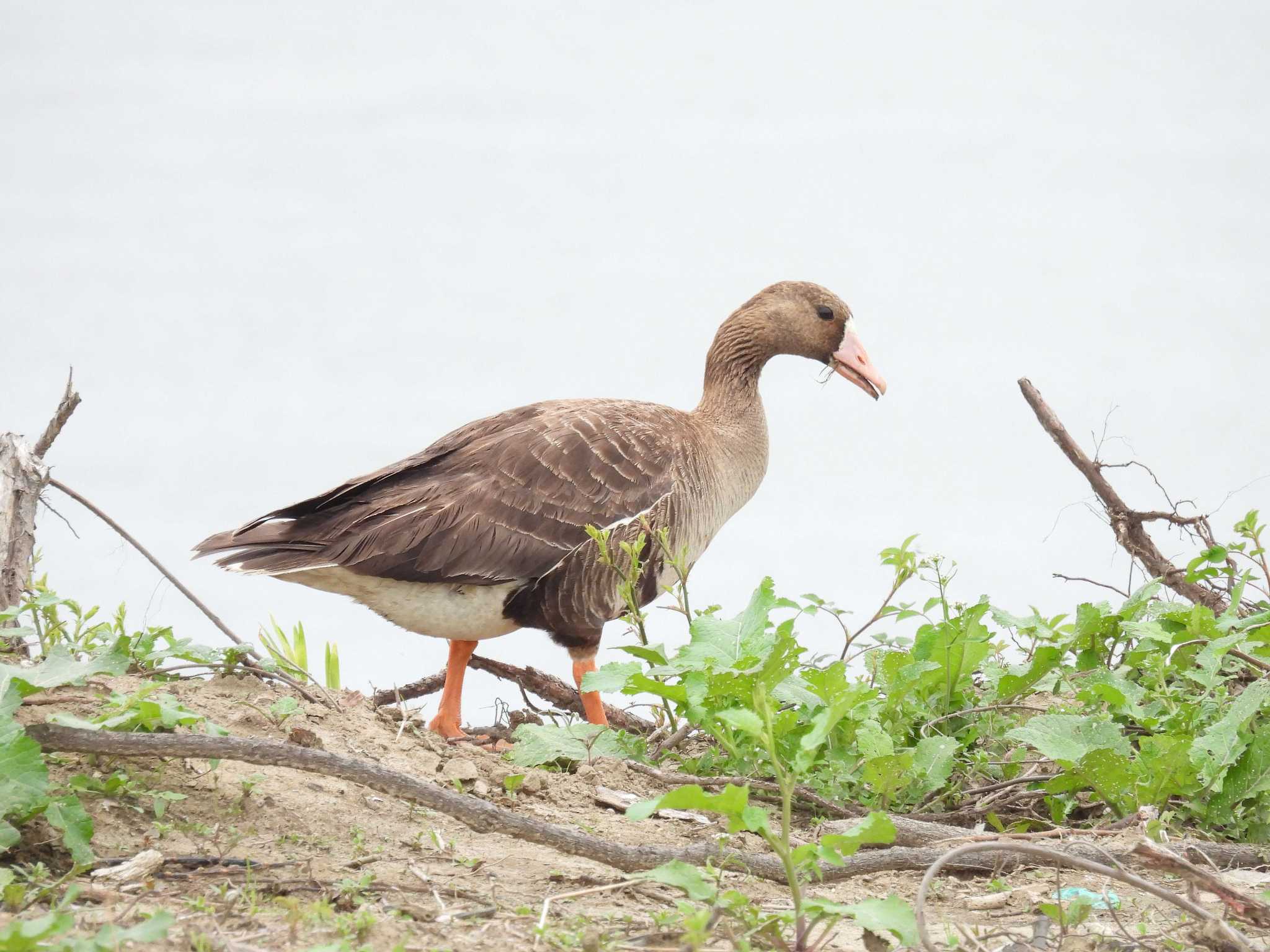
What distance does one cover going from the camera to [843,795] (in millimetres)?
4289

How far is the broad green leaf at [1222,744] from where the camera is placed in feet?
12.7

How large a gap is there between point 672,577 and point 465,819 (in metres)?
3.46

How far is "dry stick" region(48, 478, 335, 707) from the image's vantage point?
4.41m

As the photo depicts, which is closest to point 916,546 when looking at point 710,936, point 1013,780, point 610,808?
point 1013,780

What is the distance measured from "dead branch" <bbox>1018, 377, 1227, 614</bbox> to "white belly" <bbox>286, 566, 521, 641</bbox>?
256 centimetres

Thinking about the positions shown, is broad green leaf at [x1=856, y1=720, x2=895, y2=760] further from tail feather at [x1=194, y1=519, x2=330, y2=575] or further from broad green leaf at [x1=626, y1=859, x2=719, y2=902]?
tail feather at [x1=194, y1=519, x2=330, y2=575]

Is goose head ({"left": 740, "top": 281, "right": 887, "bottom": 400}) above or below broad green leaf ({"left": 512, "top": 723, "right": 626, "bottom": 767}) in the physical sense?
above

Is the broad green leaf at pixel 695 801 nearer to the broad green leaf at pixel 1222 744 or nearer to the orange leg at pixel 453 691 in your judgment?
the broad green leaf at pixel 1222 744

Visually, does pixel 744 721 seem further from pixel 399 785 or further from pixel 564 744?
pixel 564 744

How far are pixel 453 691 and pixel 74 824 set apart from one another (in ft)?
10.9

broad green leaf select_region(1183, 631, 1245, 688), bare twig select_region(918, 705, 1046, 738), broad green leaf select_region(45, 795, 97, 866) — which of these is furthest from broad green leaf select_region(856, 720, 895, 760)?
broad green leaf select_region(45, 795, 97, 866)

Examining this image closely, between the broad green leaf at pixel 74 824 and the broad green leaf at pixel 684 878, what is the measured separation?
4.27 ft

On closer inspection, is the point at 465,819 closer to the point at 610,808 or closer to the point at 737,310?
the point at 610,808

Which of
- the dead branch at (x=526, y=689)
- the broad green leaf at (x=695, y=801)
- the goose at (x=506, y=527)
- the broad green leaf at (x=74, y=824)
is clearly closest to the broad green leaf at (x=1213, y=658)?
the broad green leaf at (x=695, y=801)
